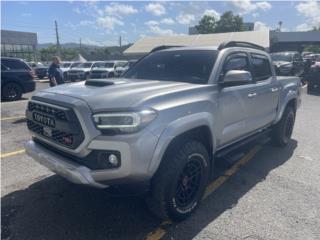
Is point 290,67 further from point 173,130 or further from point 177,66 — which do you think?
point 173,130

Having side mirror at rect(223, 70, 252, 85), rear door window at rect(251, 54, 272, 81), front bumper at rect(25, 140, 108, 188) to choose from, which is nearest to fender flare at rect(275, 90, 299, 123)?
rear door window at rect(251, 54, 272, 81)

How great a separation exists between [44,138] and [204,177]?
6.03ft

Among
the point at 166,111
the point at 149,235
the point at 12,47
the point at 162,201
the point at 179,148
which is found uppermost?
the point at 12,47

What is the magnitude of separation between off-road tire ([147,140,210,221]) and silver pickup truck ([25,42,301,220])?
1cm

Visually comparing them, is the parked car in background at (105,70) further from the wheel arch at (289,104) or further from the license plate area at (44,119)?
the license plate area at (44,119)

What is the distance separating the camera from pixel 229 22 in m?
58.8

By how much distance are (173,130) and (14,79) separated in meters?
11.4

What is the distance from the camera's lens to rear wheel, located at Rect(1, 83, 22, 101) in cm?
1234

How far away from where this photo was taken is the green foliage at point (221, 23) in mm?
58594

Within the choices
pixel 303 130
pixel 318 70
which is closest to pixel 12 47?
pixel 318 70

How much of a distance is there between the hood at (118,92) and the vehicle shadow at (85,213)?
3.13 ft

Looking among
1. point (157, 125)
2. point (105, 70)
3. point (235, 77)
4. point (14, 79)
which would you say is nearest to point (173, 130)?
point (157, 125)

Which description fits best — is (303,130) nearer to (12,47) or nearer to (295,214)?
(295,214)

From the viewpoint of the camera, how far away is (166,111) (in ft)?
9.71
